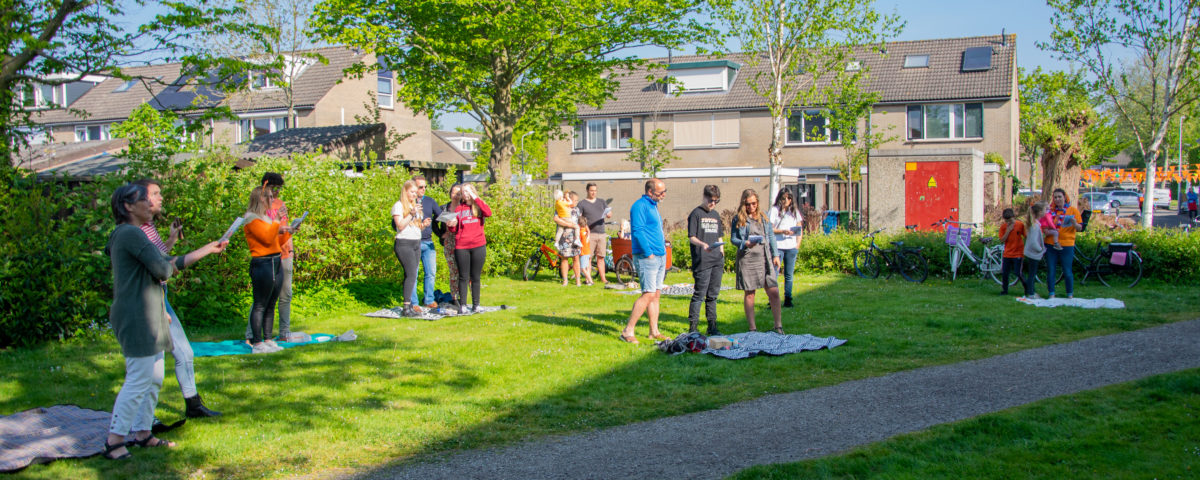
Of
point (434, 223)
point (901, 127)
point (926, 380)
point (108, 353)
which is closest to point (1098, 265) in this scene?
point (926, 380)

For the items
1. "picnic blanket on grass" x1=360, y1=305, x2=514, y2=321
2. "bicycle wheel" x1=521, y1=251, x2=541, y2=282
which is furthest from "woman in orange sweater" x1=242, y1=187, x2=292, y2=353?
"bicycle wheel" x1=521, y1=251, x2=541, y2=282

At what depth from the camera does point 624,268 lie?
1584cm

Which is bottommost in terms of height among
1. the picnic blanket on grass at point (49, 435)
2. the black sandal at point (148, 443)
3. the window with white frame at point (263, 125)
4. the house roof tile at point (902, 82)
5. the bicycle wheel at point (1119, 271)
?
the black sandal at point (148, 443)

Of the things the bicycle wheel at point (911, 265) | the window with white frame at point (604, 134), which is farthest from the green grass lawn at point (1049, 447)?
the window with white frame at point (604, 134)

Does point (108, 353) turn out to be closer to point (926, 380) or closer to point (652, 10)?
point (926, 380)

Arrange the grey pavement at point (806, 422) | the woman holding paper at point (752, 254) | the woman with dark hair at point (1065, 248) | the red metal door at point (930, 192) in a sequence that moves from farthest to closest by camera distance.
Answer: the red metal door at point (930, 192) → the woman with dark hair at point (1065, 248) → the woman holding paper at point (752, 254) → the grey pavement at point (806, 422)

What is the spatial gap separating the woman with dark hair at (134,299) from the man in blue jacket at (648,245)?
171 inches

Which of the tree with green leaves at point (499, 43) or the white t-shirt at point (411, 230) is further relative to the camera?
the tree with green leaves at point (499, 43)

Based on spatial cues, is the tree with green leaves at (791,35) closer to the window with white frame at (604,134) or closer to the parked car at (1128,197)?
the window with white frame at (604,134)

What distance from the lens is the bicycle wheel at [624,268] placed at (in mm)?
15695

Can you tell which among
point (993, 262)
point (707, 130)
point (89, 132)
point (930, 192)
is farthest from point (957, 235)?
point (89, 132)

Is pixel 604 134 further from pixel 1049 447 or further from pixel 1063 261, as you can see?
pixel 1049 447

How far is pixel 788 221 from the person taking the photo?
37.1 feet

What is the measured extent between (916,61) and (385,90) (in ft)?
83.4
